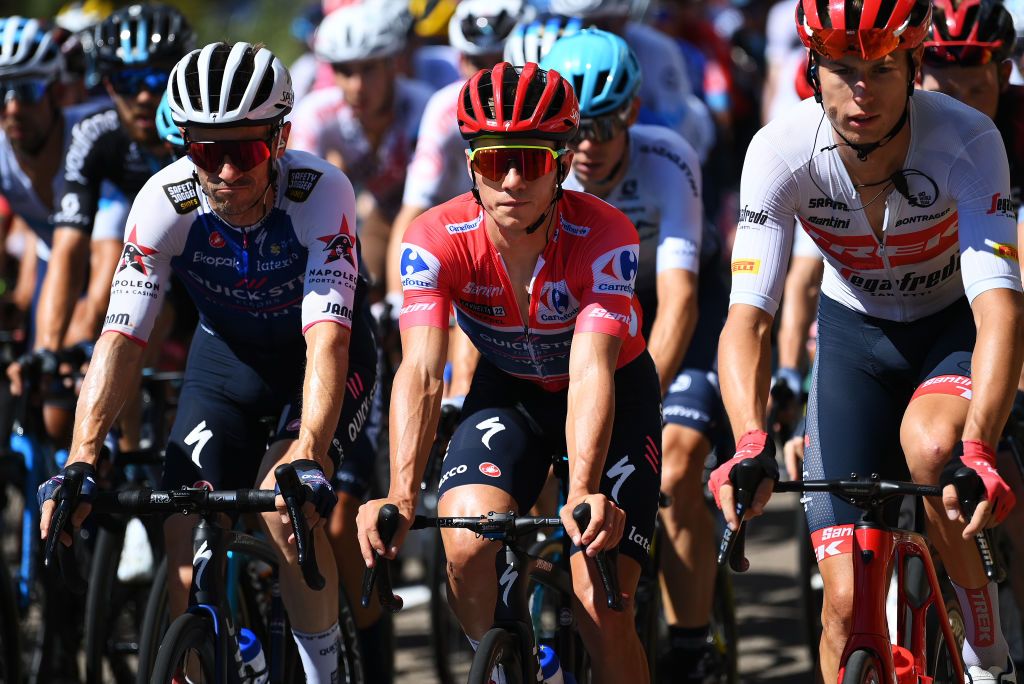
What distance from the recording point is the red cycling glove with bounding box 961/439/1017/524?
3955 mm

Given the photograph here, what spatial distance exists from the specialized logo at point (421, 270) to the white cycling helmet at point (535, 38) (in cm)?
228

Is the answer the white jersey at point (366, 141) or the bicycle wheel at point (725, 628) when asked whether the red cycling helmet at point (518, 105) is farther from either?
the white jersey at point (366, 141)

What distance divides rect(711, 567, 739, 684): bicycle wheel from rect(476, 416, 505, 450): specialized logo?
1831 mm

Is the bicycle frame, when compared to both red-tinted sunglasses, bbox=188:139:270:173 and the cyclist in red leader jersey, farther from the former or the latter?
red-tinted sunglasses, bbox=188:139:270:173

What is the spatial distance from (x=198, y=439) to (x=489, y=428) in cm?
111

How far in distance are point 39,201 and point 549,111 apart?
3.84m

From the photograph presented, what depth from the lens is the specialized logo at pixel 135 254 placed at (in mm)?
5117

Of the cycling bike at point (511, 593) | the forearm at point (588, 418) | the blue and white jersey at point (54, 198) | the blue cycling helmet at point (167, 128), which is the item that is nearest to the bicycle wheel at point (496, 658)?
the cycling bike at point (511, 593)

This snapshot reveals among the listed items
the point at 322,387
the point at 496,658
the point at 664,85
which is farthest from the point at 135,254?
the point at 664,85

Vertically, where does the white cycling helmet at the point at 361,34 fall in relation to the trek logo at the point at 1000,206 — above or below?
above

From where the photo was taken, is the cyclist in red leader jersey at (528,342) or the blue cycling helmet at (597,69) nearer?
the cyclist in red leader jersey at (528,342)

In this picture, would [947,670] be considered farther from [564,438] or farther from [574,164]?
[574,164]

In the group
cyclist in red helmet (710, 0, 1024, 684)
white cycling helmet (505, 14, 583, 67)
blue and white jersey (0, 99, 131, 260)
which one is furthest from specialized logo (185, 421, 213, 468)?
white cycling helmet (505, 14, 583, 67)

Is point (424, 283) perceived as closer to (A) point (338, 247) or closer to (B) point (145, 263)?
(A) point (338, 247)
